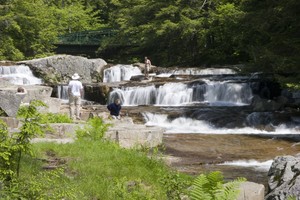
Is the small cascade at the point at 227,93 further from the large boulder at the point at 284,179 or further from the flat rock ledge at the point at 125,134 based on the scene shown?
the large boulder at the point at 284,179

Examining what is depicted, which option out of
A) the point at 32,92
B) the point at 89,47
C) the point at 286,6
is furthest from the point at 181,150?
the point at 89,47

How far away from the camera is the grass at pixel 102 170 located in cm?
728

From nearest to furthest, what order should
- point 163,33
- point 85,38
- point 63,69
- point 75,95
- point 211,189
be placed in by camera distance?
point 211,189 → point 75,95 → point 63,69 → point 163,33 → point 85,38

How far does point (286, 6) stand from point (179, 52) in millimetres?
17914

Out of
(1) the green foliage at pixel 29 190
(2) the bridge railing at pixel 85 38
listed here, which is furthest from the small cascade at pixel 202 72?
(1) the green foliage at pixel 29 190

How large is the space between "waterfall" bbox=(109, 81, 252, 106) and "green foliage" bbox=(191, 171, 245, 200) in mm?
19481

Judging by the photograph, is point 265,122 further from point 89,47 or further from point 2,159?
point 89,47

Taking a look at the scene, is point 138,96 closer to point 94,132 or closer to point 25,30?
point 94,132

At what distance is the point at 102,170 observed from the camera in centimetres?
843

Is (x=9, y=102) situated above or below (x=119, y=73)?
below

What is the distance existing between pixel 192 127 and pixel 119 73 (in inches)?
521

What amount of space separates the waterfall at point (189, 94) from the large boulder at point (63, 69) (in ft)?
23.9

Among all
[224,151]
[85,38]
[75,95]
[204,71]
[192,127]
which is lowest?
[224,151]

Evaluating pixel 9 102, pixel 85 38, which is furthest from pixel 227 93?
pixel 85 38
